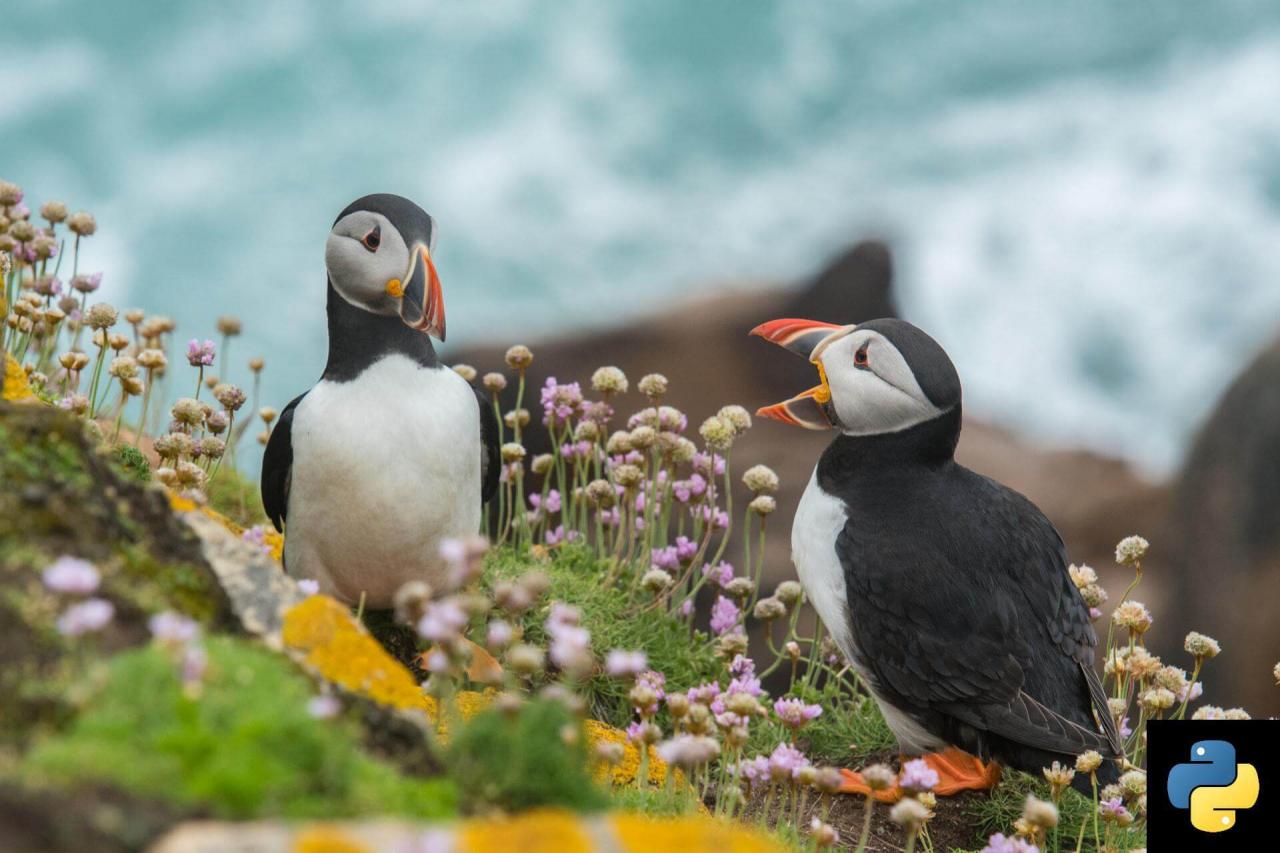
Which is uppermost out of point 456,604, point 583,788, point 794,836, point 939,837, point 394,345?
point 394,345

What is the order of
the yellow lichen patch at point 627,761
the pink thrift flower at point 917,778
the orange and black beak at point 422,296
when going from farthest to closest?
the yellow lichen patch at point 627,761 → the orange and black beak at point 422,296 → the pink thrift flower at point 917,778

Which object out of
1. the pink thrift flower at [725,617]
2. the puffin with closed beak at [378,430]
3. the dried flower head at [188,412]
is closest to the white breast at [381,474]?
the puffin with closed beak at [378,430]

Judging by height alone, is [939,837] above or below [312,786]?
below

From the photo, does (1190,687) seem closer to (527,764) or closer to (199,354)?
(527,764)

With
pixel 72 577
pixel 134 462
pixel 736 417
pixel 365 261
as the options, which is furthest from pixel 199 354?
pixel 72 577

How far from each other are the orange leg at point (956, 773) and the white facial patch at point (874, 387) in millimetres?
1135

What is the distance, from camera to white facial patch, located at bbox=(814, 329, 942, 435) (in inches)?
171

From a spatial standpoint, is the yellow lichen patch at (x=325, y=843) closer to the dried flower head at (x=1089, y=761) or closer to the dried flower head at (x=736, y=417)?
the dried flower head at (x=1089, y=761)

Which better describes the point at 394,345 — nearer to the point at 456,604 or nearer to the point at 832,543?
the point at 832,543

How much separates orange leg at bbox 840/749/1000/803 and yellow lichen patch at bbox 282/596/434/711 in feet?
7.46

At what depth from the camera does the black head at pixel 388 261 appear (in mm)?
4027

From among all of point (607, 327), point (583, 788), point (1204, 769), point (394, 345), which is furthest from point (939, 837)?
point (607, 327)

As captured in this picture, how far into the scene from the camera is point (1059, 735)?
404 cm

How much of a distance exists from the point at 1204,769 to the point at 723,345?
10.3 m
